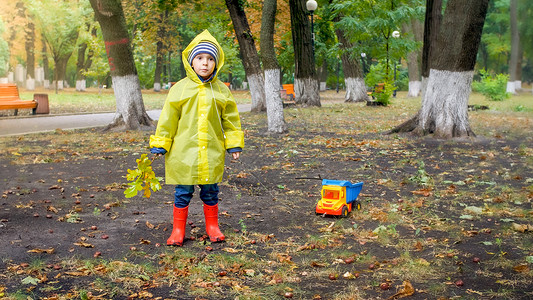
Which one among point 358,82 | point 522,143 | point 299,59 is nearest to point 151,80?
point 358,82

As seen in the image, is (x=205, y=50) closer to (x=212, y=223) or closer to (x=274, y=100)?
(x=212, y=223)

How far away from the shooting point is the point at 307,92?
22594 mm

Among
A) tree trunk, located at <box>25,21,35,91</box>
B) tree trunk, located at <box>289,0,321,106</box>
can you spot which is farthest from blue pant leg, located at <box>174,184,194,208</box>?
tree trunk, located at <box>25,21,35,91</box>

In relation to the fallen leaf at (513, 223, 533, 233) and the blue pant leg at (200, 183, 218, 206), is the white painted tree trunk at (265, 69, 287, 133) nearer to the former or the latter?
the blue pant leg at (200, 183, 218, 206)

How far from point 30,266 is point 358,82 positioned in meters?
24.8

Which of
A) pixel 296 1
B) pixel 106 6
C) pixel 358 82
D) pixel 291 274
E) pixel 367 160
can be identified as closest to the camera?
pixel 291 274

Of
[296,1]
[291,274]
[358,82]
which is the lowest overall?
[291,274]

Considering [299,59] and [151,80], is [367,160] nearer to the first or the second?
[299,59]

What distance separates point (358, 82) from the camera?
91.1ft

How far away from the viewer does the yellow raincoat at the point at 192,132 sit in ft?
15.5

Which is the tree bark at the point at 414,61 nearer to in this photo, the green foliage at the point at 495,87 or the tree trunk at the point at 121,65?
the green foliage at the point at 495,87

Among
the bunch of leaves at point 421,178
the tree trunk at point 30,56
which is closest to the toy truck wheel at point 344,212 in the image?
the bunch of leaves at point 421,178

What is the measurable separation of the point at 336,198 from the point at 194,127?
189 centimetres

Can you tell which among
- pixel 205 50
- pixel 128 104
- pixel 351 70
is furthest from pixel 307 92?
pixel 205 50
